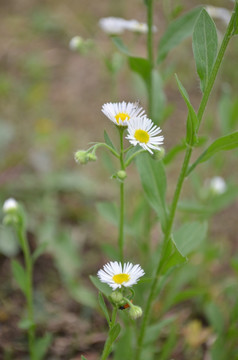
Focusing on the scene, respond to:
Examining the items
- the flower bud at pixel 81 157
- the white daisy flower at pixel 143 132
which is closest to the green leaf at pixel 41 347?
the flower bud at pixel 81 157

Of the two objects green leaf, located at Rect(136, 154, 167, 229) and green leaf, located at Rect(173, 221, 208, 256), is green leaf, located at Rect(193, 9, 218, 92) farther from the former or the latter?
green leaf, located at Rect(173, 221, 208, 256)

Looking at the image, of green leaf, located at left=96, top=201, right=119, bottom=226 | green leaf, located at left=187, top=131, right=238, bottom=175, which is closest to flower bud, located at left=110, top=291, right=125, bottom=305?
green leaf, located at left=187, top=131, right=238, bottom=175

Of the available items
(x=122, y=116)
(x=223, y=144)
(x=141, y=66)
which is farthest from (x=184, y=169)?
(x=141, y=66)

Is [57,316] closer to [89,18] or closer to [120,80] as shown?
[120,80]

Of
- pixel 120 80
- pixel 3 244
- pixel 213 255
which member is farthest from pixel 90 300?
pixel 120 80

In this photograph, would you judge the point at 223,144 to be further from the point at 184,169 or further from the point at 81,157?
the point at 81,157
